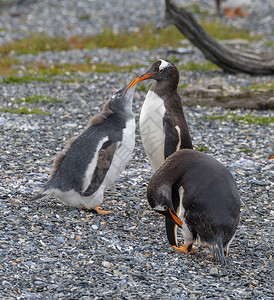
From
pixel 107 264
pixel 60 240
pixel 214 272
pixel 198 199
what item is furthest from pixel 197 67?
pixel 107 264

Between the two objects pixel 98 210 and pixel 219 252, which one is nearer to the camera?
pixel 219 252

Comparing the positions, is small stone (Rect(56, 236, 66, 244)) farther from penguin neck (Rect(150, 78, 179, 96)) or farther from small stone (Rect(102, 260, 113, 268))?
penguin neck (Rect(150, 78, 179, 96))

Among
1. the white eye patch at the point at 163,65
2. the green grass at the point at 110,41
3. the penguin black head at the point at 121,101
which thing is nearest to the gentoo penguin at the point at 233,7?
the green grass at the point at 110,41

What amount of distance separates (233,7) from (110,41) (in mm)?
5944

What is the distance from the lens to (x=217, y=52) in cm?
1198

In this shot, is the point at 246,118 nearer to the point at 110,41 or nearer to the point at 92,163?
the point at 92,163

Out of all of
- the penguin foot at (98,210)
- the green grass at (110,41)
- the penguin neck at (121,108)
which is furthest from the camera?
the green grass at (110,41)

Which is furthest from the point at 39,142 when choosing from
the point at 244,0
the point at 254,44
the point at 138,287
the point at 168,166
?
the point at 244,0

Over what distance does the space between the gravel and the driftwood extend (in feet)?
9.16

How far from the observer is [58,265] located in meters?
4.74

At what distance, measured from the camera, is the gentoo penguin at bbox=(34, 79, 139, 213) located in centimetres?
566

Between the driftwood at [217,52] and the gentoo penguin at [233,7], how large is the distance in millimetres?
7953

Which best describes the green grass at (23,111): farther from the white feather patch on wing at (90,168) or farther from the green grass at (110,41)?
the green grass at (110,41)

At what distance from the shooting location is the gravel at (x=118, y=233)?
4527 millimetres
